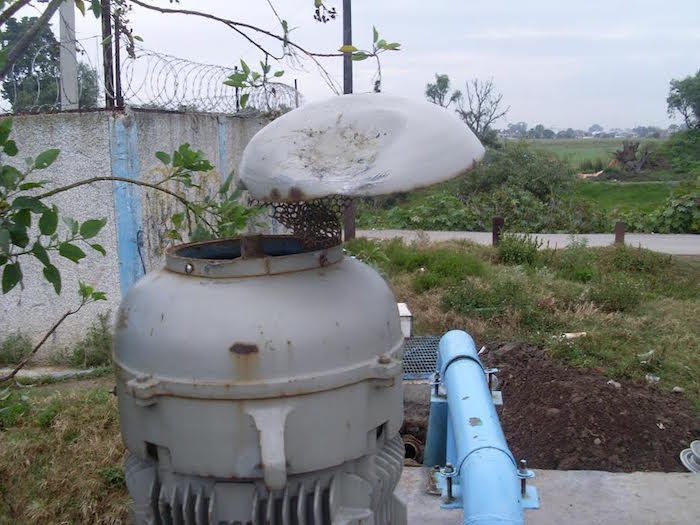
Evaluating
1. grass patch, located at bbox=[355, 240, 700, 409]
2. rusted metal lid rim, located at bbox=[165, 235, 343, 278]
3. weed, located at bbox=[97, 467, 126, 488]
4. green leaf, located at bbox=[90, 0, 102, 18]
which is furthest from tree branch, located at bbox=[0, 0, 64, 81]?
grass patch, located at bbox=[355, 240, 700, 409]

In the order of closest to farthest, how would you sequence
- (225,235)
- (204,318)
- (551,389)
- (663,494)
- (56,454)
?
(204,318), (225,235), (663,494), (56,454), (551,389)

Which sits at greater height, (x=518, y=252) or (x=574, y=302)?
(x=518, y=252)

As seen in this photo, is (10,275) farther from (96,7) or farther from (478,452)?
(478,452)

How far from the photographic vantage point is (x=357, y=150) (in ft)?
4.03

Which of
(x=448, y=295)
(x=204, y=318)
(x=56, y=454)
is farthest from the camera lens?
(x=448, y=295)

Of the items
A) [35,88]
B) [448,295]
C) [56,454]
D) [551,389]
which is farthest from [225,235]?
[448,295]

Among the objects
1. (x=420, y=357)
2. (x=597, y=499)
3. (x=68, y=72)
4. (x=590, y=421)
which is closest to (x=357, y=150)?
(x=597, y=499)

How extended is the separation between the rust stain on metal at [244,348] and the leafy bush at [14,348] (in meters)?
4.53

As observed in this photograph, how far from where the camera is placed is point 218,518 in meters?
1.24

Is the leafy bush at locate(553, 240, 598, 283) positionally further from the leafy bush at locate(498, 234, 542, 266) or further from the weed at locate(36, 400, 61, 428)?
the weed at locate(36, 400, 61, 428)

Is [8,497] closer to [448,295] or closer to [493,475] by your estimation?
[493,475]

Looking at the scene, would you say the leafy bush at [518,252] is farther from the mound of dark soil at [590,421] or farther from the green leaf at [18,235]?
the green leaf at [18,235]

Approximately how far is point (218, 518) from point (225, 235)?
2.87ft

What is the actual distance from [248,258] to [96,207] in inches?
158
